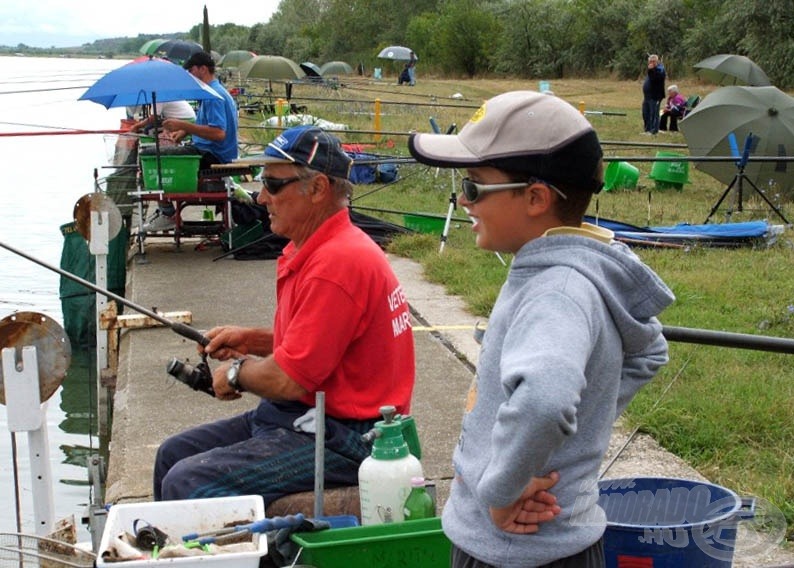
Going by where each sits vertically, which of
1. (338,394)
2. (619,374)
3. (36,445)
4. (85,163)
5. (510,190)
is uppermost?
(510,190)

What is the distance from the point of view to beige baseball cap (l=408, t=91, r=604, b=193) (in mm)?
2221

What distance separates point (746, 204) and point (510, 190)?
12797 mm

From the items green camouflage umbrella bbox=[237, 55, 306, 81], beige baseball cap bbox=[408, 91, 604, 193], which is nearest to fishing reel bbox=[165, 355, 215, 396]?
beige baseball cap bbox=[408, 91, 604, 193]

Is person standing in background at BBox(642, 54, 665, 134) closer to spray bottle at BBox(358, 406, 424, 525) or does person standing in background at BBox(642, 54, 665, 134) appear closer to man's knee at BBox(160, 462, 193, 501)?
man's knee at BBox(160, 462, 193, 501)

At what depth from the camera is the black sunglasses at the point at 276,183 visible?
12.2 feet

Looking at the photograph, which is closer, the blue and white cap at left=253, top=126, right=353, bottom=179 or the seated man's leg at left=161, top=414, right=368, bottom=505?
the seated man's leg at left=161, top=414, right=368, bottom=505

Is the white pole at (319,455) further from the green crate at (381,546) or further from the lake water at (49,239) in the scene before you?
the lake water at (49,239)

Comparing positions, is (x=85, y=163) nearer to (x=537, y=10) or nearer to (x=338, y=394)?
(x=338, y=394)

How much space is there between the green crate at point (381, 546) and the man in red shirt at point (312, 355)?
440 millimetres

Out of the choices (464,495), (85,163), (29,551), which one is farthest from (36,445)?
(85,163)

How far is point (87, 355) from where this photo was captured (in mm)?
9797

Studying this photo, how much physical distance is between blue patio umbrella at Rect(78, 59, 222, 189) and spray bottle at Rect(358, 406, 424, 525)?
20.9ft

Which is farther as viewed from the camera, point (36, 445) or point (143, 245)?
point (143, 245)

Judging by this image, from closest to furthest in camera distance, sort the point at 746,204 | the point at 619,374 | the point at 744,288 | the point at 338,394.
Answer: the point at 619,374, the point at 338,394, the point at 744,288, the point at 746,204
